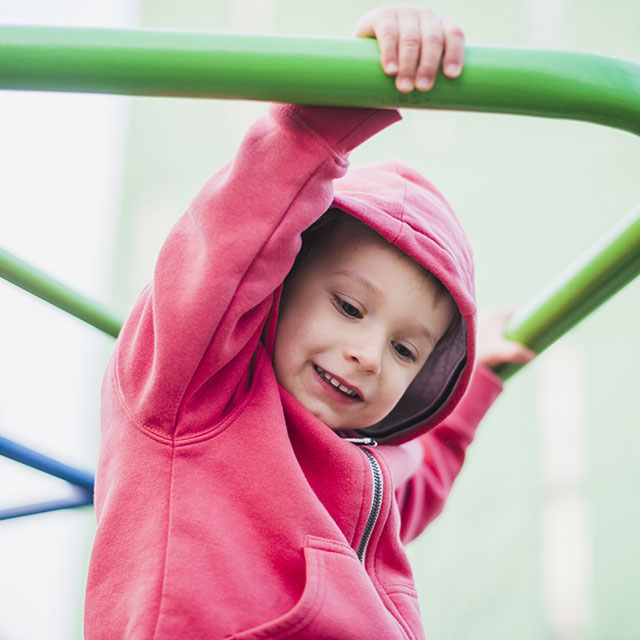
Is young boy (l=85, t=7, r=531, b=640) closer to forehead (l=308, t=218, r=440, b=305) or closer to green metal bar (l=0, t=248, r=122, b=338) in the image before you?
forehead (l=308, t=218, r=440, b=305)

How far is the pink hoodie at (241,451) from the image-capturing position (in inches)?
18.7

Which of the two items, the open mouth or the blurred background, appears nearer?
the open mouth

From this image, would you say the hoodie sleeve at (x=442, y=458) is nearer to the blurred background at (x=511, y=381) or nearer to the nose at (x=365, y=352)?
the nose at (x=365, y=352)

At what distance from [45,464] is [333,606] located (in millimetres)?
352

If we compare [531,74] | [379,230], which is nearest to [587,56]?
[531,74]

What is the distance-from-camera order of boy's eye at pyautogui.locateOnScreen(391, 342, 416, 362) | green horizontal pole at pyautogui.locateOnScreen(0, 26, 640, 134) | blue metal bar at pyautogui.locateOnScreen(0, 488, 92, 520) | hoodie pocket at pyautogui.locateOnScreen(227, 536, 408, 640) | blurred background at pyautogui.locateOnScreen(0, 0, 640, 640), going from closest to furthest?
green horizontal pole at pyautogui.locateOnScreen(0, 26, 640, 134) → hoodie pocket at pyautogui.locateOnScreen(227, 536, 408, 640) → boy's eye at pyautogui.locateOnScreen(391, 342, 416, 362) → blue metal bar at pyautogui.locateOnScreen(0, 488, 92, 520) → blurred background at pyautogui.locateOnScreen(0, 0, 640, 640)

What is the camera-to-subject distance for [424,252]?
59 cm

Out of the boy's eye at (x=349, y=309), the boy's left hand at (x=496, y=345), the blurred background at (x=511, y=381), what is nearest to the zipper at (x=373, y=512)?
the boy's eye at (x=349, y=309)

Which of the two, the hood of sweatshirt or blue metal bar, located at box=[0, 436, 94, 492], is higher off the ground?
the hood of sweatshirt

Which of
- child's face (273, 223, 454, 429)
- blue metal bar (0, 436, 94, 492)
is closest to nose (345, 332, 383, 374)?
child's face (273, 223, 454, 429)

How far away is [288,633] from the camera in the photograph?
0.50 meters

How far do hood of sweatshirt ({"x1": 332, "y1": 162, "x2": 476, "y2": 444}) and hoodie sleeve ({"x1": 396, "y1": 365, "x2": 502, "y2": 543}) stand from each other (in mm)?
79

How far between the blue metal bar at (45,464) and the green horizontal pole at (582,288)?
45 centimetres

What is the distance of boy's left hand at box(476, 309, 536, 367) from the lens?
31.7 inches
